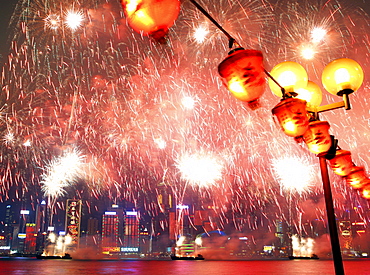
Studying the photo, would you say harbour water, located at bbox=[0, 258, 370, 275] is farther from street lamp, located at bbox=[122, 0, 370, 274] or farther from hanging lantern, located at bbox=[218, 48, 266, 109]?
hanging lantern, located at bbox=[218, 48, 266, 109]

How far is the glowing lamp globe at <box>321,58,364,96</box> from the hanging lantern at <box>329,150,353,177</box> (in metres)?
1.69

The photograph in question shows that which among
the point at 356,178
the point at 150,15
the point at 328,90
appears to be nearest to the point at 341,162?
the point at 356,178

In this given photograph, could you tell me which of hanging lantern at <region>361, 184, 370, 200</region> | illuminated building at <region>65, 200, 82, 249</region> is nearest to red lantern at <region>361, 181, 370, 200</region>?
hanging lantern at <region>361, 184, 370, 200</region>

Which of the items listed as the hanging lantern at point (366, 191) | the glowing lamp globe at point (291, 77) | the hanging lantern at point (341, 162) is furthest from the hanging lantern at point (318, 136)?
the hanging lantern at point (366, 191)

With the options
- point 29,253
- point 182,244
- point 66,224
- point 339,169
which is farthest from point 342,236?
point 339,169

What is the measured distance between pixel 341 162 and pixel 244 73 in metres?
3.77

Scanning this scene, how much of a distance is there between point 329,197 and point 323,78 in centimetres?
203

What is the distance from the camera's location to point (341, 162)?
6559 mm

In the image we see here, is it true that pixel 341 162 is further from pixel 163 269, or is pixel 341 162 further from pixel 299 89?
pixel 163 269

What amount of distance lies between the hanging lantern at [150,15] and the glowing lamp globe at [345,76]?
345 cm

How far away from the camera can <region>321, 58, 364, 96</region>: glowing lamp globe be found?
17.1 ft

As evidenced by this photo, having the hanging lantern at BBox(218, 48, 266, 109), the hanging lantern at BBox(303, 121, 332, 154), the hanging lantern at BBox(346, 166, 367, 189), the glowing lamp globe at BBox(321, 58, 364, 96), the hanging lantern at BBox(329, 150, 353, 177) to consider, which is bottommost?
the hanging lantern at BBox(346, 166, 367, 189)

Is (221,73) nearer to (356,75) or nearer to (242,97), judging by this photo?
(242,97)

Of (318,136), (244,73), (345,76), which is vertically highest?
(345,76)
